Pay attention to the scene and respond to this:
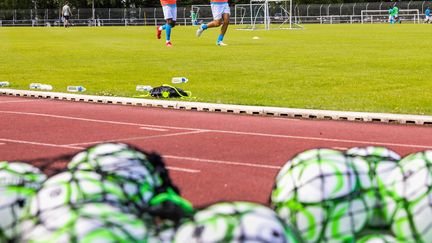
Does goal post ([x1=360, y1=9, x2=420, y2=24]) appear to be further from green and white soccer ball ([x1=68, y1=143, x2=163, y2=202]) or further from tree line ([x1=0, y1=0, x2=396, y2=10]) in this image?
green and white soccer ball ([x1=68, y1=143, x2=163, y2=202])

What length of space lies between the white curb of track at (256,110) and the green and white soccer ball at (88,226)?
8386 mm

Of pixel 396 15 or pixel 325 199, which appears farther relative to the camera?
pixel 396 15

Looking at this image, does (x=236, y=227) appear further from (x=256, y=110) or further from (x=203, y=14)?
(x=203, y=14)

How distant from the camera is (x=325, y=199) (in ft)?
12.0

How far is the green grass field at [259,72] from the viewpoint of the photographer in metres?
13.8

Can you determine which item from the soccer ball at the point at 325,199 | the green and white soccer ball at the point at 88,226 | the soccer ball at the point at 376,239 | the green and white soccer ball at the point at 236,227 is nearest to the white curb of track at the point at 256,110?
the soccer ball at the point at 325,199

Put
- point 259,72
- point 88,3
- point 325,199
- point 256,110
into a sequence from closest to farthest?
point 325,199
point 256,110
point 259,72
point 88,3

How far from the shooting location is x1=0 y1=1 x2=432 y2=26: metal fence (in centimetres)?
7650

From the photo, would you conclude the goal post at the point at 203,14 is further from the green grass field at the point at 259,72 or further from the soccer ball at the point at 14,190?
the soccer ball at the point at 14,190

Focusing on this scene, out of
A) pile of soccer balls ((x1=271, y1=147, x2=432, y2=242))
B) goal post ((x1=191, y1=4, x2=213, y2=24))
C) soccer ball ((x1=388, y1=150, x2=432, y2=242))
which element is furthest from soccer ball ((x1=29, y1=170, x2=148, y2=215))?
goal post ((x1=191, y1=4, x2=213, y2=24))

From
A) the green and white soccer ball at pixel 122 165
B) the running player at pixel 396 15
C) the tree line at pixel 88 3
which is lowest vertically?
the green and white soccer ball at pixel 122 165

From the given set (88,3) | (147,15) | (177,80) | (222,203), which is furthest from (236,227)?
(88,3)

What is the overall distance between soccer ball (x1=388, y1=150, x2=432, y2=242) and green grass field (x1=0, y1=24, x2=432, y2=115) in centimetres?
820

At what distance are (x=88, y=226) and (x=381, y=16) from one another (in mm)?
75098
